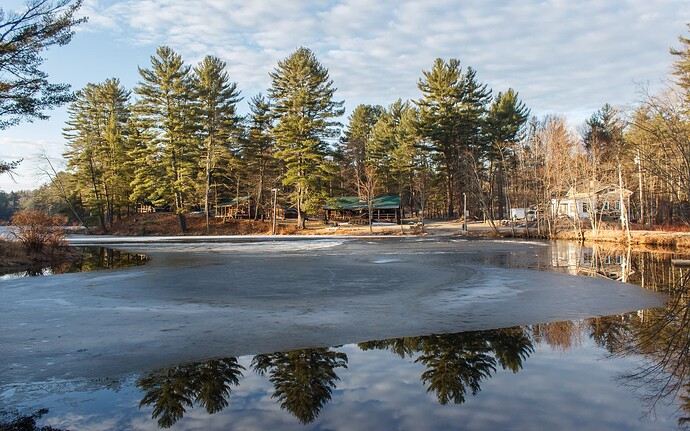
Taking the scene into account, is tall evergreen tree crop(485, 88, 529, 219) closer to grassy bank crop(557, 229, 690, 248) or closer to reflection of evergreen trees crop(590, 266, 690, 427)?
grassy bank crop(557, 229, 690, 248)

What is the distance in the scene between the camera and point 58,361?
21.0 feet

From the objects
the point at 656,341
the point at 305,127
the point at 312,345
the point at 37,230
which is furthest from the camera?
the point at 305,127

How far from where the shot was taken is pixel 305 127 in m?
47.6

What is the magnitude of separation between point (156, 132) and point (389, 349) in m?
50.2

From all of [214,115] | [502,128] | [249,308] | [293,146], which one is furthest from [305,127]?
[249,308]

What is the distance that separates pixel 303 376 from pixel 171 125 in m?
48.4

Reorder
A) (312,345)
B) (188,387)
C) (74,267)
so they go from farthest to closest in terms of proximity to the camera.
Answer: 1. (74,267)
2. (312,345)
3. (188,387)

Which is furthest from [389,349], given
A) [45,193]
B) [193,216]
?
[45,193]

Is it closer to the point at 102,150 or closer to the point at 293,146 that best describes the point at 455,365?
the point at 293,146

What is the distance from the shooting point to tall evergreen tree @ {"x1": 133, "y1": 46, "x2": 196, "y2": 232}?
162 feet

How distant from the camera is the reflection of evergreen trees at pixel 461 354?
5609 mm

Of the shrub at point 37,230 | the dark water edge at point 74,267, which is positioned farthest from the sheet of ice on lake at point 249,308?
the shrub at point 37,230

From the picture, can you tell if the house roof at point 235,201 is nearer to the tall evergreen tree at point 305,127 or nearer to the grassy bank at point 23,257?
the tall evergreen tree at point 305,127

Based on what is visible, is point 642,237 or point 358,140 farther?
point 358,140
